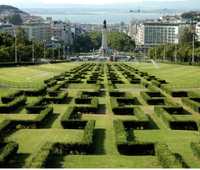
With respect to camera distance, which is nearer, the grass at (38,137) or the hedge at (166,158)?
the hedge at (166,158)

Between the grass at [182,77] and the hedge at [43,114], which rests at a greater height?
the hedge at [43,114]

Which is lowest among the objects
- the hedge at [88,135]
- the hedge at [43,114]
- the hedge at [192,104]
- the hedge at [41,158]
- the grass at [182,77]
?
the grass at [182,77]

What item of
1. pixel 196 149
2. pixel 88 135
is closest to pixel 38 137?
pixel 88 135

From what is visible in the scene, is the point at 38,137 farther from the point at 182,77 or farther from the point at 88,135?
the point at 182,77

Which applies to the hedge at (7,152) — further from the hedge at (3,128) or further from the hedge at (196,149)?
the hedge at (196,149)

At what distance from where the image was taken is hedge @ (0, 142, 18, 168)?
1374 cm

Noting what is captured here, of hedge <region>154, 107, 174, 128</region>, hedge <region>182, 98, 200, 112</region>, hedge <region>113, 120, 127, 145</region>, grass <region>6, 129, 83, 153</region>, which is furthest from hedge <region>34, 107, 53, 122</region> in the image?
hedge <region>182, 98, 200, 112</region>

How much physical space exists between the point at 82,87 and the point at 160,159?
2488 centimetres

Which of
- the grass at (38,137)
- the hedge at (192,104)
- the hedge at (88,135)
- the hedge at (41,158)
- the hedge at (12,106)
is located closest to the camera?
the hedge at (41,158)

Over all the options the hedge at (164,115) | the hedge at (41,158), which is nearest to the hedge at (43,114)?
the hedge at (164,115)

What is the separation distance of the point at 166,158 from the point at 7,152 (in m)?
4.32

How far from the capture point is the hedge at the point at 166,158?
1327 cm

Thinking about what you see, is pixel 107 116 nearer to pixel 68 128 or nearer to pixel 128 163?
pixel 68 128

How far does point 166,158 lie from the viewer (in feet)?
45.4
